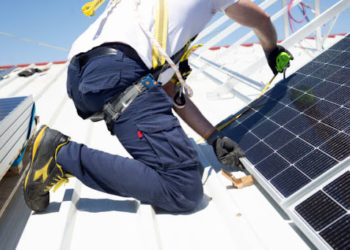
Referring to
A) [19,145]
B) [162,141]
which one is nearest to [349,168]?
[162,141]

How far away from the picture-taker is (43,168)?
6.34 ft

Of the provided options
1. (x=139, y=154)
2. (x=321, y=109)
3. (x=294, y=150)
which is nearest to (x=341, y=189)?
(x=294, y=150)

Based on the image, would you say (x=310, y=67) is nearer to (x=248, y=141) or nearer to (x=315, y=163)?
(x=248, y=141)

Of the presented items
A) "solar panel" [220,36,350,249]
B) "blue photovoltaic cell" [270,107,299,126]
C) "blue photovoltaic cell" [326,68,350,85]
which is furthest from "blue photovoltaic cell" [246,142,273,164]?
"blue photovoltaic cell" [326,68,350,85]

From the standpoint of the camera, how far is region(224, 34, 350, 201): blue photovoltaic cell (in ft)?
6.12

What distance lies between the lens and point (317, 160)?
73.2 inches

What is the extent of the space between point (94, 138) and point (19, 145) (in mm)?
828

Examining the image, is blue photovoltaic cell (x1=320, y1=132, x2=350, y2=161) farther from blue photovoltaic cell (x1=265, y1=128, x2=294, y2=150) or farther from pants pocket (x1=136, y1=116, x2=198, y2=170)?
pants pocket (x1=136, y1=116, x2=198, y2=170)

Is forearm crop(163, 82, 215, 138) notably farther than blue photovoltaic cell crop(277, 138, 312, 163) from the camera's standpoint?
Yes

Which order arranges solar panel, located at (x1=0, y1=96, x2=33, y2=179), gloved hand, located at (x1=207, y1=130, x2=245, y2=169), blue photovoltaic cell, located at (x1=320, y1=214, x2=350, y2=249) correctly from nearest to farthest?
1. blue photovoltaic cell, located at (x1=320, y1=214, x2=350, y2=249)
2. solar panel, located at (x1=0, y1=96, x2=33, y2=179)
3. gloved hand, located at (x1=207, y1=130, x2=245, y2=169)

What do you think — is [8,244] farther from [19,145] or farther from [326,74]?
[326,74]

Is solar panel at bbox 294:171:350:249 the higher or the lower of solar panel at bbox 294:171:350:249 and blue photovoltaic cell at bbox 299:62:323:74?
the higher

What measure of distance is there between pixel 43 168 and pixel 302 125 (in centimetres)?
160

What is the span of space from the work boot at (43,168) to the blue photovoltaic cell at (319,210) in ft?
4.19
